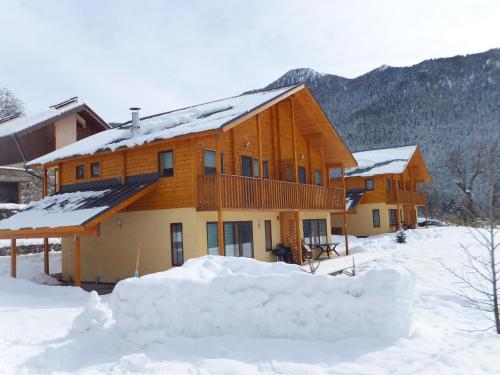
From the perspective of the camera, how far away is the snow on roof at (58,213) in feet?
43.7

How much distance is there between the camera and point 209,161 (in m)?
15.5

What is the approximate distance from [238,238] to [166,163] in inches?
145

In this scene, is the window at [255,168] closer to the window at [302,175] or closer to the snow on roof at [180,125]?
the snow on roof at [180,125]

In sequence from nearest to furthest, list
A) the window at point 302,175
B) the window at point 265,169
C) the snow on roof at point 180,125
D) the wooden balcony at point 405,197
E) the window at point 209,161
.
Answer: the snow on roof at point 180,125 → the window at point 209,161 → the window at point 265,169 → the window at point 302,175 → the wooden balcony at point 405,197

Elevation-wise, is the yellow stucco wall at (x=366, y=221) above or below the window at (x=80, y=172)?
below

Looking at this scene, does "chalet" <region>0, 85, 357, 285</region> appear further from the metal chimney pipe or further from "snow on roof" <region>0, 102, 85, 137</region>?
"snow on roof" <region>0, 102, 85, 137</region>

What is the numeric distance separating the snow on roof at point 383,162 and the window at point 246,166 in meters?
17.9

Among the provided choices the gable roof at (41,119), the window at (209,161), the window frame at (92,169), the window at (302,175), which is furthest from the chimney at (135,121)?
the gable roof at (41,119)

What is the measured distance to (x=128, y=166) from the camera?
16.1m

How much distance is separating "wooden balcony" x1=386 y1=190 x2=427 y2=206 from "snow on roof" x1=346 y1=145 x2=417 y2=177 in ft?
→ 6.18

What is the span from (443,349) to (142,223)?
1090cm

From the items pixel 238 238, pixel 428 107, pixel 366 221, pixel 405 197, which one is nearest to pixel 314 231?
pixel 238 238

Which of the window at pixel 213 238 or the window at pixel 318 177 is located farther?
the window at pixel 318 177

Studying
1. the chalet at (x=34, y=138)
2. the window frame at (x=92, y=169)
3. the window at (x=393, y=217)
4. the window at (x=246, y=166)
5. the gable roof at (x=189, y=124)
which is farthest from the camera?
the window at (x=393, y=217)
